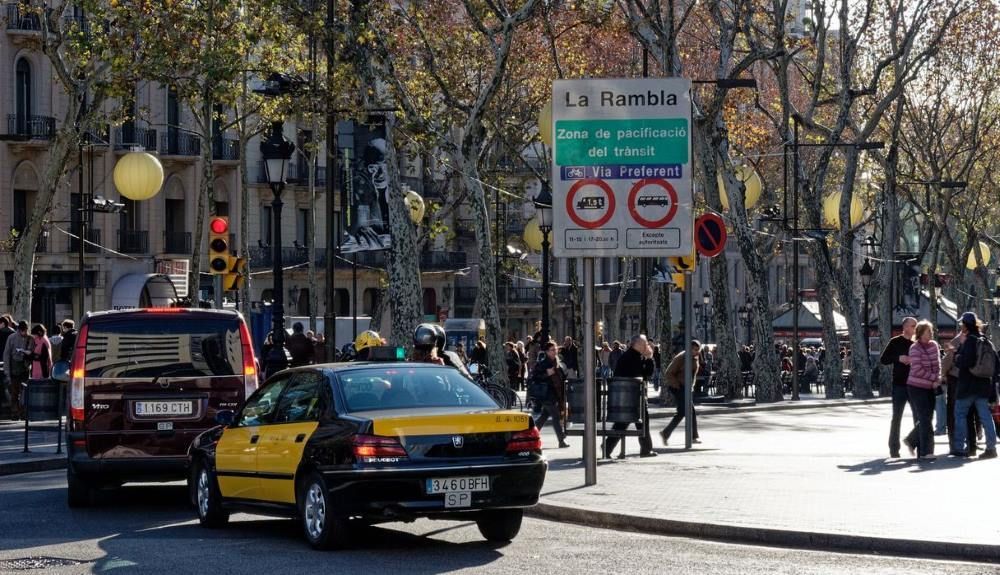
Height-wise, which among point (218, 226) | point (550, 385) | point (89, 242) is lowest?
point (550, 385)

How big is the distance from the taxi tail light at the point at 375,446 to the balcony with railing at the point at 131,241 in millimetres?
49040

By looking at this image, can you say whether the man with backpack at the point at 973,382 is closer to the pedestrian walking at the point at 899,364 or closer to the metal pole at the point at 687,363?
the pedestrian walking at the point at 899,364

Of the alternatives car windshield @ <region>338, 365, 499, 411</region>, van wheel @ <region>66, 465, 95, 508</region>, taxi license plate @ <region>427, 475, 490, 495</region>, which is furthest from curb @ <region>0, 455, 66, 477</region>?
taxi license plate @ <region>427, 475, 490, 495</region>

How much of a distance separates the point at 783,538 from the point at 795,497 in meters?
2.81

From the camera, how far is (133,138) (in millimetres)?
60062

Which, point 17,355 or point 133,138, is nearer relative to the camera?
point 17,355

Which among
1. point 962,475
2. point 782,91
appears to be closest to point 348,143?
point 782,91

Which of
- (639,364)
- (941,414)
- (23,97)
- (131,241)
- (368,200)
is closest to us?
(639,364)

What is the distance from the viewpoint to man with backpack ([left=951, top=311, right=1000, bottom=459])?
21844 millimetres

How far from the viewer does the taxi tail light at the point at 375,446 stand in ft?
41.3

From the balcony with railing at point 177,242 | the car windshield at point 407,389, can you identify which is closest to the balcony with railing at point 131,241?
the balcony with railing at point 177,242

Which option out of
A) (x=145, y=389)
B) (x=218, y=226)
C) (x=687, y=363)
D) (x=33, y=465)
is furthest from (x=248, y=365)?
(x=218, y=226)

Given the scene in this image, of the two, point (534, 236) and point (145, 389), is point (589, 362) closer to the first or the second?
point (145, 389)

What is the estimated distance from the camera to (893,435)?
22.3 metres
